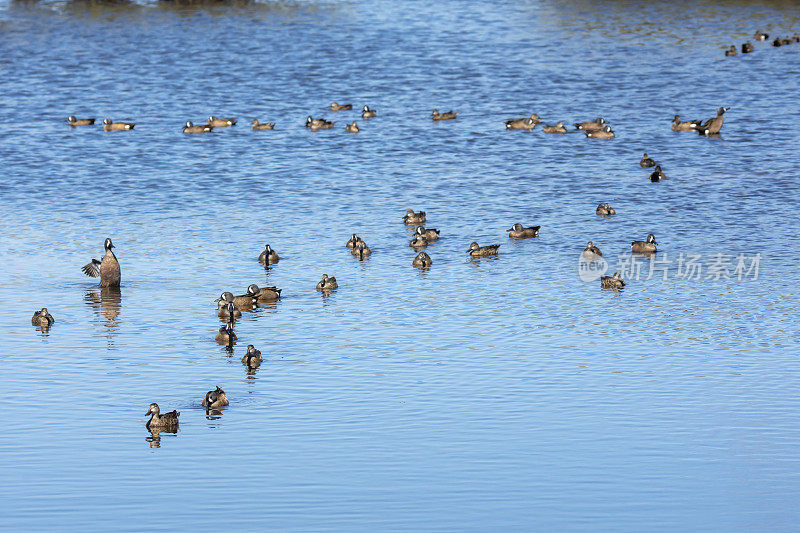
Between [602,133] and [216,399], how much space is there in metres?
32.8

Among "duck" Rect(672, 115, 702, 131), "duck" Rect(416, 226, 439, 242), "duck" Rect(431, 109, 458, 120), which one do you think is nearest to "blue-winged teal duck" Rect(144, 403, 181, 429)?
"duck" Rect(416, 226, 439, 242)

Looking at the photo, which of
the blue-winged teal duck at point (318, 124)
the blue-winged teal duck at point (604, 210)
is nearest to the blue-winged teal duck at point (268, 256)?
the blue-winged teal duck at point (604, 210)

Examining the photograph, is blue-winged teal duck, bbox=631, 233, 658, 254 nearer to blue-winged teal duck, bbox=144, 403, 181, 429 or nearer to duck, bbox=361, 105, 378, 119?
blue-winged teal duck, bbox=144, 403, 181, 429

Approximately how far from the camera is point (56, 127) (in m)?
58.9

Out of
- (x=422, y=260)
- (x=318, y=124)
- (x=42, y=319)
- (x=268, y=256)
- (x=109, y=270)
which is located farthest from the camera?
(x=318, y=124)

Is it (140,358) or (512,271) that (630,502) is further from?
(512,271)

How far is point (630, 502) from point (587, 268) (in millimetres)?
16583

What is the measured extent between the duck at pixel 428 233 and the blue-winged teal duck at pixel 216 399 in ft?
49.6

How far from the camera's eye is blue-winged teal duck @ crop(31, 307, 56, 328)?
3060 centimetres

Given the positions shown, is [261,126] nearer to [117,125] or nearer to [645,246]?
[117,125]

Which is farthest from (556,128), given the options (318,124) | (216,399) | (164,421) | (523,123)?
(164,421)

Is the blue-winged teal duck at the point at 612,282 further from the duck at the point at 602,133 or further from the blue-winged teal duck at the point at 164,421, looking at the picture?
the duck at the point at 602,133

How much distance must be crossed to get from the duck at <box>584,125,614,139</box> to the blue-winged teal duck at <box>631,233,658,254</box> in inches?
649

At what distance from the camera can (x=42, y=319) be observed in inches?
1204
